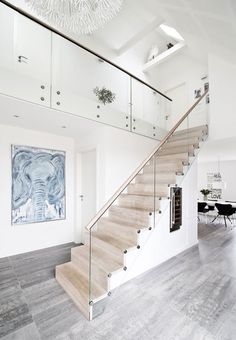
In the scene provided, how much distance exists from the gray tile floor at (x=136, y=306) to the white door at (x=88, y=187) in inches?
54.1

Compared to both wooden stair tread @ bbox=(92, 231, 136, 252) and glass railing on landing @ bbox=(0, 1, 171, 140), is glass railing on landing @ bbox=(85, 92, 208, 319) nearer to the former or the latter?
wooden stair tread @ bbox=(92, 231, 136, 252)

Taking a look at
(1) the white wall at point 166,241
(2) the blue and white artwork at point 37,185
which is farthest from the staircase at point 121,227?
(2) the blue and white artwork at point 37,185

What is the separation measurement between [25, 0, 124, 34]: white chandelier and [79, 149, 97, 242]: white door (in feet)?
9.09

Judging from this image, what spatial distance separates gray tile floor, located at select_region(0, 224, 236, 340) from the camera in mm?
1947

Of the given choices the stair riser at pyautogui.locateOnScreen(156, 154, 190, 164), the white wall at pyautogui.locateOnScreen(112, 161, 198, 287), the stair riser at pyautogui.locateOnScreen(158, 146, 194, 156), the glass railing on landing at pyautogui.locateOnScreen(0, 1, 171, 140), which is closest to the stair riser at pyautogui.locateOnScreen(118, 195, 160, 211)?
the white wall at pyautogui.locateOnScreen(112, 161, 198, 287)

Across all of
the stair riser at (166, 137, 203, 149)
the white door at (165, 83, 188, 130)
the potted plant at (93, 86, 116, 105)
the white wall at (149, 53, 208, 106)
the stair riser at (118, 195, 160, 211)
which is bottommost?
the stair riser at (118, 195, 160, 211)

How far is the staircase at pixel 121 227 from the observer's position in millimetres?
2456

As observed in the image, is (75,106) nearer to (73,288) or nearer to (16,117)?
(16,117)

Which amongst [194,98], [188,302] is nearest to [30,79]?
[188,302]

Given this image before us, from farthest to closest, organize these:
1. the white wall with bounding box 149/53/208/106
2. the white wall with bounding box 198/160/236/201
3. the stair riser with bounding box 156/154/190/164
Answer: the white wall with bounding box 198/160/236/201 < the white wall with bounding box 149/53/208/106 < the stair riser with bounding box 156/154/190/164

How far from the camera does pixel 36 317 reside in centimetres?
215

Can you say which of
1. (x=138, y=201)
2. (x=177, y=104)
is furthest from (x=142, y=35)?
(x=138, y=201)

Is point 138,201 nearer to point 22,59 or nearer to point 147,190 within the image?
point 147,190

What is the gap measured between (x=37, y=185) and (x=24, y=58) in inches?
102
